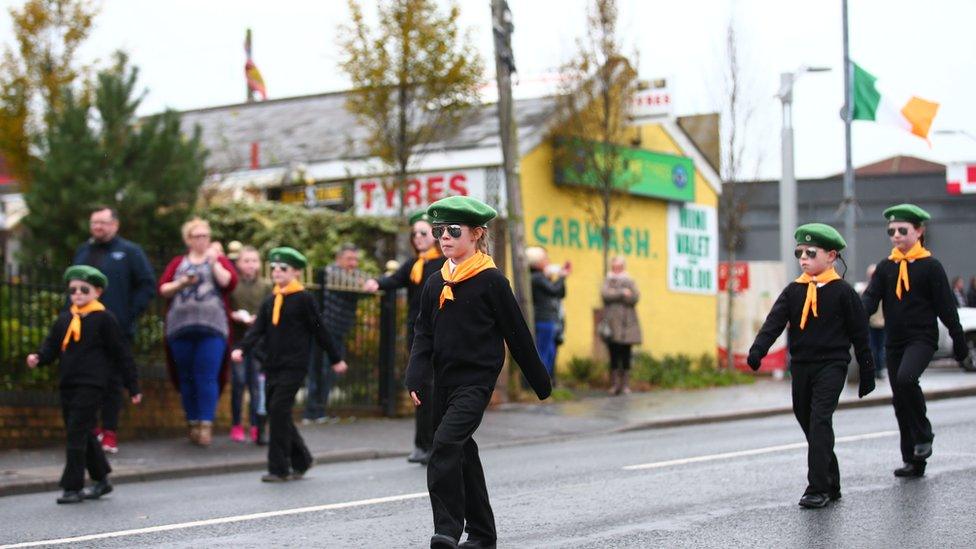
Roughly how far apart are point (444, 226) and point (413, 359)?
0.71 metres

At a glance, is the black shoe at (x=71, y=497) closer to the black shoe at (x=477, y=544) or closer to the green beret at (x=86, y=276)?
the green beret at (x=86, y=276)

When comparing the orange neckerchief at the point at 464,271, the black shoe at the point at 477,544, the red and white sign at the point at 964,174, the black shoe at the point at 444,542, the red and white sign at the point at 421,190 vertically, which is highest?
the red and white sign at the point at 964,174

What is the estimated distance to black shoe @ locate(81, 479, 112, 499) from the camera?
971cm

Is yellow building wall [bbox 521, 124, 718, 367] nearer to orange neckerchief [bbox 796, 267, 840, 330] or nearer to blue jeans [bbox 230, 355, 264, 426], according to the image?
blue jeans [bbox 230, 355, 264, 426]

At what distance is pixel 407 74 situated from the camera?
746 inches

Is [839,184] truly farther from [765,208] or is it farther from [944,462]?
[944,462]

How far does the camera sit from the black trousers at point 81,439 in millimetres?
9547

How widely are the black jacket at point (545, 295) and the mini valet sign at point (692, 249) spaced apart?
26.6ft

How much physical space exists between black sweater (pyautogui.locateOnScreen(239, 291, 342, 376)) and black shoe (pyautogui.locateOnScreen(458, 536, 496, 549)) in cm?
408

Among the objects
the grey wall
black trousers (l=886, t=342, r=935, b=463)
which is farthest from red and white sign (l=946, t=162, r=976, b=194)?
black trousers (l=886, t=342, r=935, b=463)

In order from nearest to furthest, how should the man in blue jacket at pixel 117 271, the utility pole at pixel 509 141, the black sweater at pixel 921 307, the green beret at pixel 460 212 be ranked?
the green beret at pixel 460 212 → the black sweater at pixel 921 307 → the man in blue jacket at pixel 117 271 → the utility pole at pixel 509 141

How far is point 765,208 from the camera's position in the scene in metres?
56.1

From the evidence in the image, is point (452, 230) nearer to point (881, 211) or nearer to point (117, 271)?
point (117, 271)

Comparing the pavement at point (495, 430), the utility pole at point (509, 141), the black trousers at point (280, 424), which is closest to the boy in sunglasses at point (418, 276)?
the black trousers at point (280, 424)
